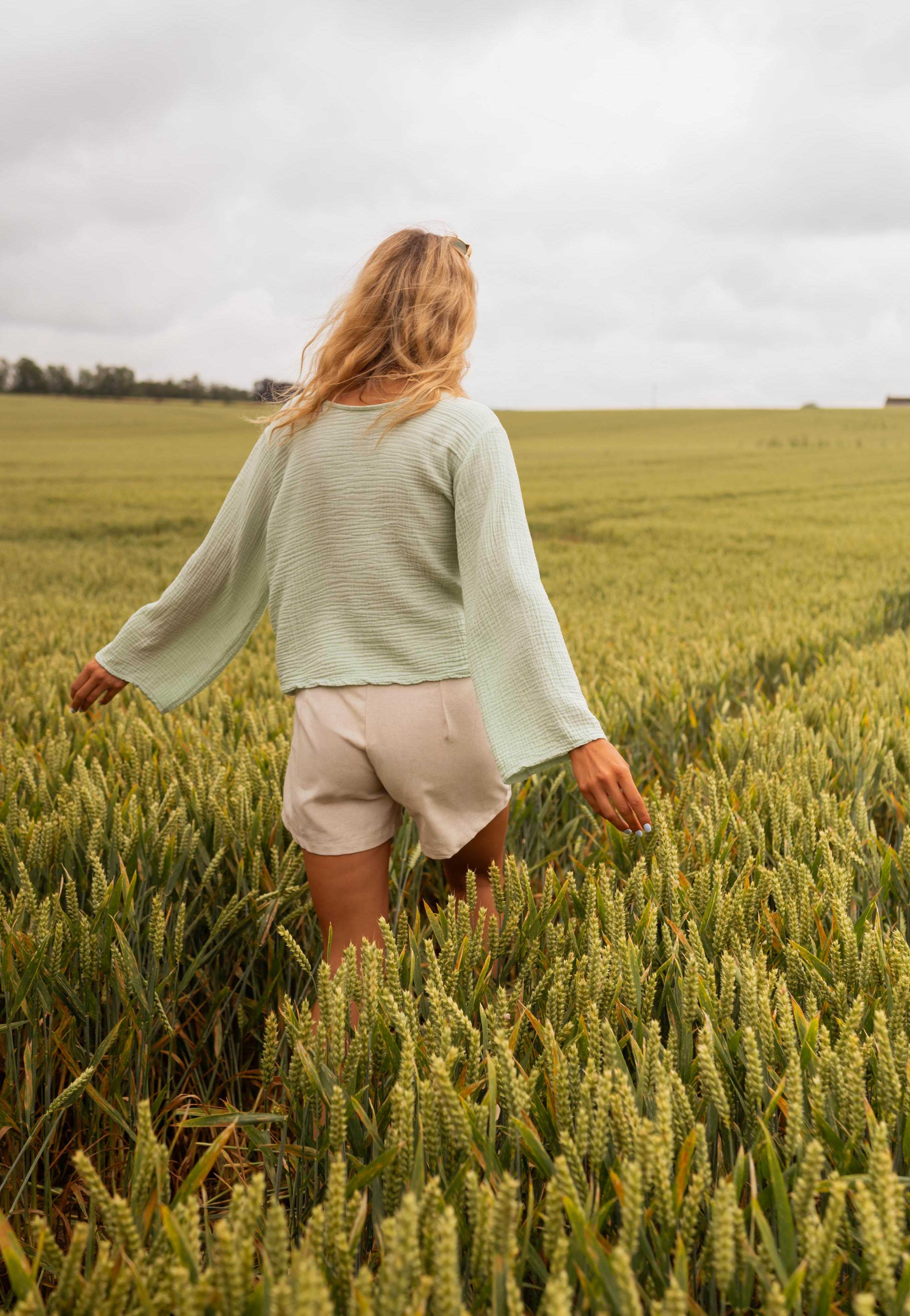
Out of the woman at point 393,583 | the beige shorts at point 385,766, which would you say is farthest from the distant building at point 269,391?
the beige shorts at point 385,766

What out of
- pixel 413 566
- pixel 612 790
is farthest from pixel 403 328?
pixel 612 790

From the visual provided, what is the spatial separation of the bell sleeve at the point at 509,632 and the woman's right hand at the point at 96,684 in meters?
0.88

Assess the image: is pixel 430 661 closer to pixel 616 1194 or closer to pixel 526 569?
pixel 526 569

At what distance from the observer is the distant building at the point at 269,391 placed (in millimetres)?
1729

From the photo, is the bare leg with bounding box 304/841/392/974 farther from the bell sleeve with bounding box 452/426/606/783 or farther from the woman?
the bell sleeve with bounding box 452/426/606/783

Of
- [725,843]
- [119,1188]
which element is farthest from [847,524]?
[119,1188]

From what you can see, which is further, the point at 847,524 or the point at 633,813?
the point at 847,524

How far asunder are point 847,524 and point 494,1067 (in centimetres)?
1503

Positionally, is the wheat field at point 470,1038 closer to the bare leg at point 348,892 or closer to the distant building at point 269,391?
the bare leg at point 348,892

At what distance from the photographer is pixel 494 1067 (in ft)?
3.22

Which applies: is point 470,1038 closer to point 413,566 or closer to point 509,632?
point 509,632

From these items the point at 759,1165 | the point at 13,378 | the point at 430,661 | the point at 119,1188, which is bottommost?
the point at 119,1188

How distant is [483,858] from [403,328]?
1.05 metres

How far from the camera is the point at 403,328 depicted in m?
1.52
